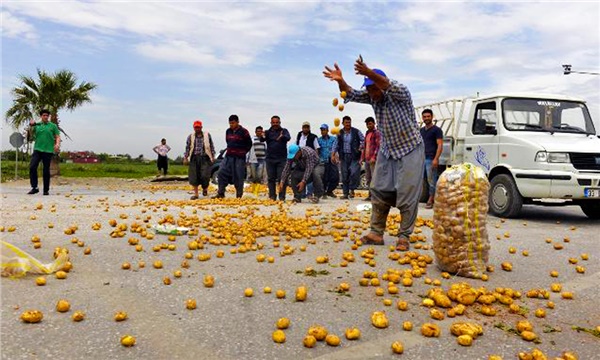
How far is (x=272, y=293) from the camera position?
4.27m

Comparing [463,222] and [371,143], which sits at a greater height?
[371,143]

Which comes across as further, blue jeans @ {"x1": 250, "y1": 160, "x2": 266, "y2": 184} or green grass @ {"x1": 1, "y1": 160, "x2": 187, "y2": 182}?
green grass @ {"x1": 1, "y1": 160, "x2": 187, "y2": 182}

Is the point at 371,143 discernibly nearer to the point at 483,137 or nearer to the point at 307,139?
the point at 307,139

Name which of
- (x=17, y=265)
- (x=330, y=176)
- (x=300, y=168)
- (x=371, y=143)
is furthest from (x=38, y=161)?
(x=17, y=265)

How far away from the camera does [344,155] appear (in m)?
13.0

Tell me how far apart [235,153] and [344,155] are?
118 inches

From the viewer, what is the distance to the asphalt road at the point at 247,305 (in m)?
3.18

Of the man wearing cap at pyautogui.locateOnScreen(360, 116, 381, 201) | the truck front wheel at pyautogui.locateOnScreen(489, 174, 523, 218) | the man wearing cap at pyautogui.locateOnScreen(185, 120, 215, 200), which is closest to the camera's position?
the truck front wheel at pyautogui.locateOnScreen(489, 174, 523, 218)

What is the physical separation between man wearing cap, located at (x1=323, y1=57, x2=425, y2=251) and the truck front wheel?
406cm

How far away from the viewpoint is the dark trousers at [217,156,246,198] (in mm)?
12031

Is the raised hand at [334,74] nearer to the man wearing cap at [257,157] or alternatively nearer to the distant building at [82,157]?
the man wearing cap at [257,157]

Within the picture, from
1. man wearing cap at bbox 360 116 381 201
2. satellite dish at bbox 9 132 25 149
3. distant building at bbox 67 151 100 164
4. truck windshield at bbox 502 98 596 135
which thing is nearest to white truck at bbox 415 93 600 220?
truck windshield at bbox 502 98 596 135

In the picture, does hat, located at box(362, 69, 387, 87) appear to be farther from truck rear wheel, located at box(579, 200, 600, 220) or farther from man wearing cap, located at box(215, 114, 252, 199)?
man wearing cap, located at box(215, 114, 252, 199)

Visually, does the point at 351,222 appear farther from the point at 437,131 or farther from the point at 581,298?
the point at 581,298
